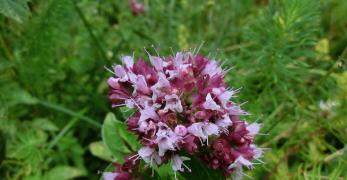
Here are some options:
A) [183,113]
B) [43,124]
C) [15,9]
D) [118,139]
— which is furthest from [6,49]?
[183,113]

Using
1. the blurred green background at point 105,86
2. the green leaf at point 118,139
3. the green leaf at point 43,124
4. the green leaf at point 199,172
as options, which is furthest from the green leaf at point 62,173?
the green leaf at point 199,172

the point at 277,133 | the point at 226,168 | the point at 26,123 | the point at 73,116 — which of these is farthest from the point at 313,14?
the point at 26,123

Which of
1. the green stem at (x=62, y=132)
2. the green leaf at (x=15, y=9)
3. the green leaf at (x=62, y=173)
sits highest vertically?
the green leaf at (x=15, y=9)

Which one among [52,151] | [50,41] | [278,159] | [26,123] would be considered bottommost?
[278,159]

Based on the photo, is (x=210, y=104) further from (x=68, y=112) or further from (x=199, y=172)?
(x=68, y=112)

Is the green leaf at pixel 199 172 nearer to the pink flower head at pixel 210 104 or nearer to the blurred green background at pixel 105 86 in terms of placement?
the pink flower head at pixel 210 104

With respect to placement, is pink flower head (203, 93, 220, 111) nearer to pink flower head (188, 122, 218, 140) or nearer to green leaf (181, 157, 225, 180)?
pink flower head (188, 122, 218, 140)

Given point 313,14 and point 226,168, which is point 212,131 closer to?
point 226,168

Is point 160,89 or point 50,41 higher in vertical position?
point 50,41
